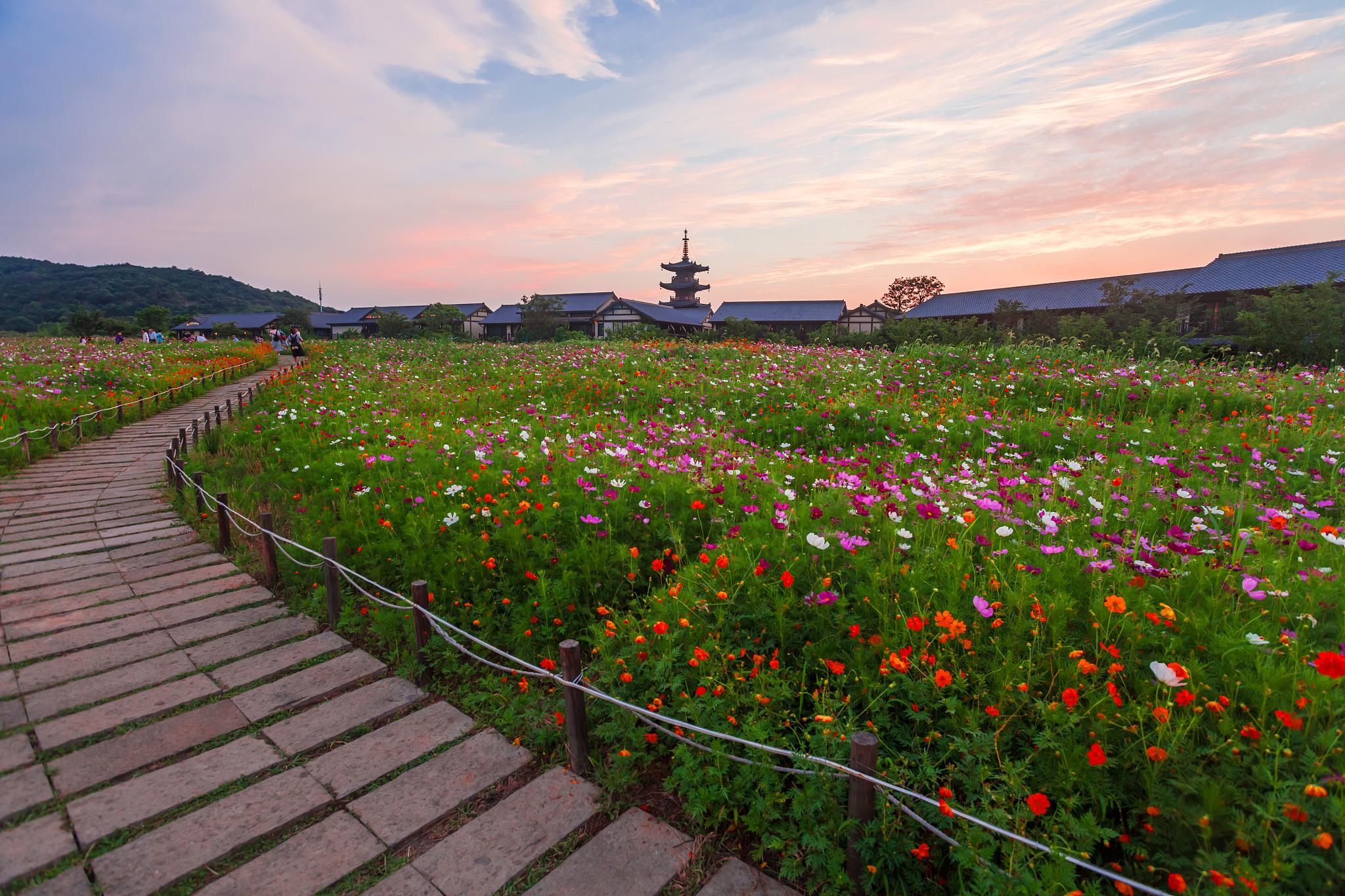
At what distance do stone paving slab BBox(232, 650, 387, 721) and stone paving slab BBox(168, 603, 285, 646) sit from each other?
1007 millimetres

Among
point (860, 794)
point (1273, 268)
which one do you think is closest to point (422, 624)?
point (860, 794)

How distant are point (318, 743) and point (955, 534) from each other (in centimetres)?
376

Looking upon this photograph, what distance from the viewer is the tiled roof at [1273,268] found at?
90.1 feet

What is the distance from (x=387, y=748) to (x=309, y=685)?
0.97 meters

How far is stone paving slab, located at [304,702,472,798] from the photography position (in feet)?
9.43

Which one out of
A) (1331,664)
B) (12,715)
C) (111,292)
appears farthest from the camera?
(111,292)

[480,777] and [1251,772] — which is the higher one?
[1251,772]

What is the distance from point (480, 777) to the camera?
9.35 feet

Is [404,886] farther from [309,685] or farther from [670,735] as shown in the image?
[309,685]

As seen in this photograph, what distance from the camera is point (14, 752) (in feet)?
9.82

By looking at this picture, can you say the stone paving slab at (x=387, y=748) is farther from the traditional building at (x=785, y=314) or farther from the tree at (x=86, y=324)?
the tree at (x=86, y=324)

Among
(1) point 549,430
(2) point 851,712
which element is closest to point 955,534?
(2) point 851,712

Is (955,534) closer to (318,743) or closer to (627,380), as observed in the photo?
(318,743)

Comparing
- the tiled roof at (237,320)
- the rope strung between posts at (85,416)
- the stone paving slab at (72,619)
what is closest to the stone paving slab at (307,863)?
the stone paving slab at (72,619)
